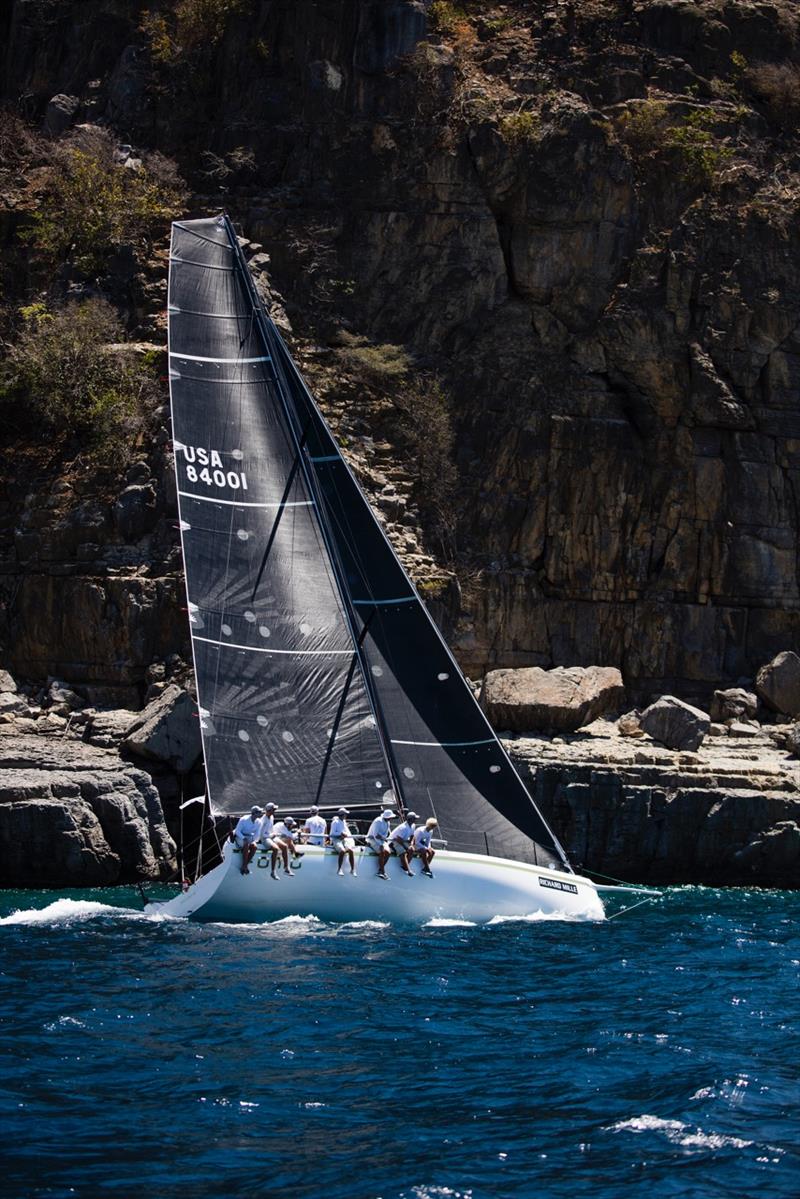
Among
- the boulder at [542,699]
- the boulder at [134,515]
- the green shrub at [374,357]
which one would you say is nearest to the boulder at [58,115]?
the green shrub at [374,357]

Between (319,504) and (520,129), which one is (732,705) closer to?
(319,504)

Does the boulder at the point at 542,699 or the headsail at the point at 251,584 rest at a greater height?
the headsail at the point at 251,584

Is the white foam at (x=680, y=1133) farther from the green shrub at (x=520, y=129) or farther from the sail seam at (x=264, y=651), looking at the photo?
the green shrub at (x=520, y=129)

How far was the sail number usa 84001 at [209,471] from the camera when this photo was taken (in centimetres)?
2445

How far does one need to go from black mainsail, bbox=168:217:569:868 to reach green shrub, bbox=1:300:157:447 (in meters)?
9.97

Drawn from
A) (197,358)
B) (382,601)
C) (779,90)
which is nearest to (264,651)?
(382,601)

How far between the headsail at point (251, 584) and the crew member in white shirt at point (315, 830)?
1.13 meters

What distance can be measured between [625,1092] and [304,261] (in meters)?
29.8

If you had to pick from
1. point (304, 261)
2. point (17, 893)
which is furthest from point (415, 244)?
point (17, 893)

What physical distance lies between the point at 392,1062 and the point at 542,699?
18.1m

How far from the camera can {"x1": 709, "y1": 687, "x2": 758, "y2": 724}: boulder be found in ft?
113

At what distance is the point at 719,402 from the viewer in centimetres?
3778

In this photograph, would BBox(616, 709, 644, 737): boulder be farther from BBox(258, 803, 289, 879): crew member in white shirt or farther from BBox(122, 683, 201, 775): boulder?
BBox(258, 803, 289, 879): crew member in white shirt

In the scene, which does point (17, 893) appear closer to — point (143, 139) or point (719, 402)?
point (719, 402)
